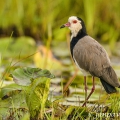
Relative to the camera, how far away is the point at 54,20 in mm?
8453

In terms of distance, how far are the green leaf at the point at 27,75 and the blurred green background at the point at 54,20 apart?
373 cm

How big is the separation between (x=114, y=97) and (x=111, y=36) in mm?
Result: 3884

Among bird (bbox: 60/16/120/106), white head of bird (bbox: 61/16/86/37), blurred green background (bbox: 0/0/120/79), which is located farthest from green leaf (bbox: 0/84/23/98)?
blurred green background (bbox: 0/0/120/79)

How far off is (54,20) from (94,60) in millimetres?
4156

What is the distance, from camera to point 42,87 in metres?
3.84

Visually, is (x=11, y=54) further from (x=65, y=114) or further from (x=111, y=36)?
Result: (x=65, y=114)

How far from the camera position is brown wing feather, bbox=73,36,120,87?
4316 mm

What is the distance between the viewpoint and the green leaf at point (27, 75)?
3.90 metres

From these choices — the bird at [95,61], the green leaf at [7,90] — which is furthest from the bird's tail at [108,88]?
the green leaf at [7,90]

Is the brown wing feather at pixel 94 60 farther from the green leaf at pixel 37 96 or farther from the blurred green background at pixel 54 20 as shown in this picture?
the blurred green background at pixel 54 20

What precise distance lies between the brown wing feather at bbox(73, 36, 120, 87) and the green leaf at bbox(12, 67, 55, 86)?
58 centimetres

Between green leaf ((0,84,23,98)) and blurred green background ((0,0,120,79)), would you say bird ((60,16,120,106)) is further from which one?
blurred green background ((0,0,120,79))

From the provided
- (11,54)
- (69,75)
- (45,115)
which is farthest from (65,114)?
(11,54)

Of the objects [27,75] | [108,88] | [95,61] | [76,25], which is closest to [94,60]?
[95,61]
